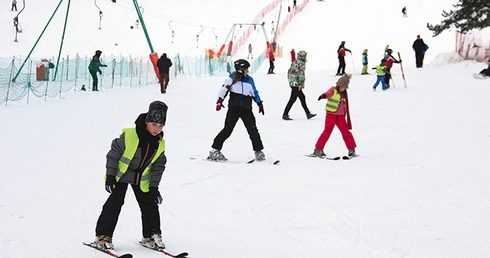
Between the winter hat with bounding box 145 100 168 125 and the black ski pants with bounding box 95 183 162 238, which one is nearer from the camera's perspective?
the winter hat with bounding box 145 100 168 125

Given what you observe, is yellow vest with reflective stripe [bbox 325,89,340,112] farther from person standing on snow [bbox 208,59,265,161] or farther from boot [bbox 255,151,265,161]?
boot [bbox 255,151,265,161]

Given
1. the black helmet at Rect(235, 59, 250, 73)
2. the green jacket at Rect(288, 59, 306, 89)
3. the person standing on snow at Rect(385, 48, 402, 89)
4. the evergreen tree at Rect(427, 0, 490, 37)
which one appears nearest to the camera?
the black helmet at Rect(235, 59, 250, 73)

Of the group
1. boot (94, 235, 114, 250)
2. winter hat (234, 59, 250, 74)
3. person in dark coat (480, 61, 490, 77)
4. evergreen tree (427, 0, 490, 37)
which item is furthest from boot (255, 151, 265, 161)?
evergreen tree (427, 0, 490, 37)

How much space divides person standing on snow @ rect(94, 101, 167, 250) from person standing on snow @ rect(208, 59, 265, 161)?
13.5 ft

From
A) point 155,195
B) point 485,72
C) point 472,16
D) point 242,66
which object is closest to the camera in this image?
point 155,195

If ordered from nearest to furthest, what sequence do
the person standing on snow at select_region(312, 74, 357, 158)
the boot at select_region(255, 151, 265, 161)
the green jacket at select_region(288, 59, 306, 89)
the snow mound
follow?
1. the boot at select_region(255, 151, 265, 161)
2. the person standing on snow at select_region(312, 74, 357, 158)
3. the green jacket at select_region(288, 59, 306, 89)
4. the snow mound

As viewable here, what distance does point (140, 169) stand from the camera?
4.38 metres

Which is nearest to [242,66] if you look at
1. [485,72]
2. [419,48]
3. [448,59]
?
[485,72]

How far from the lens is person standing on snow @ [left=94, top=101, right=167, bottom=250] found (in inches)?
167

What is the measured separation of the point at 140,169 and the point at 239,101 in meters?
4.41

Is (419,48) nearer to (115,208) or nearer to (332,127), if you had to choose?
(332,127)

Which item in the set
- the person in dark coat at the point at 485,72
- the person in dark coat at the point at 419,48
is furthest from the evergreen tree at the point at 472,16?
the person in dark coat at the point at 485,72

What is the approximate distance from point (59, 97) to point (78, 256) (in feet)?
45.9

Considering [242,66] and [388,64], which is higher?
[388,64]
